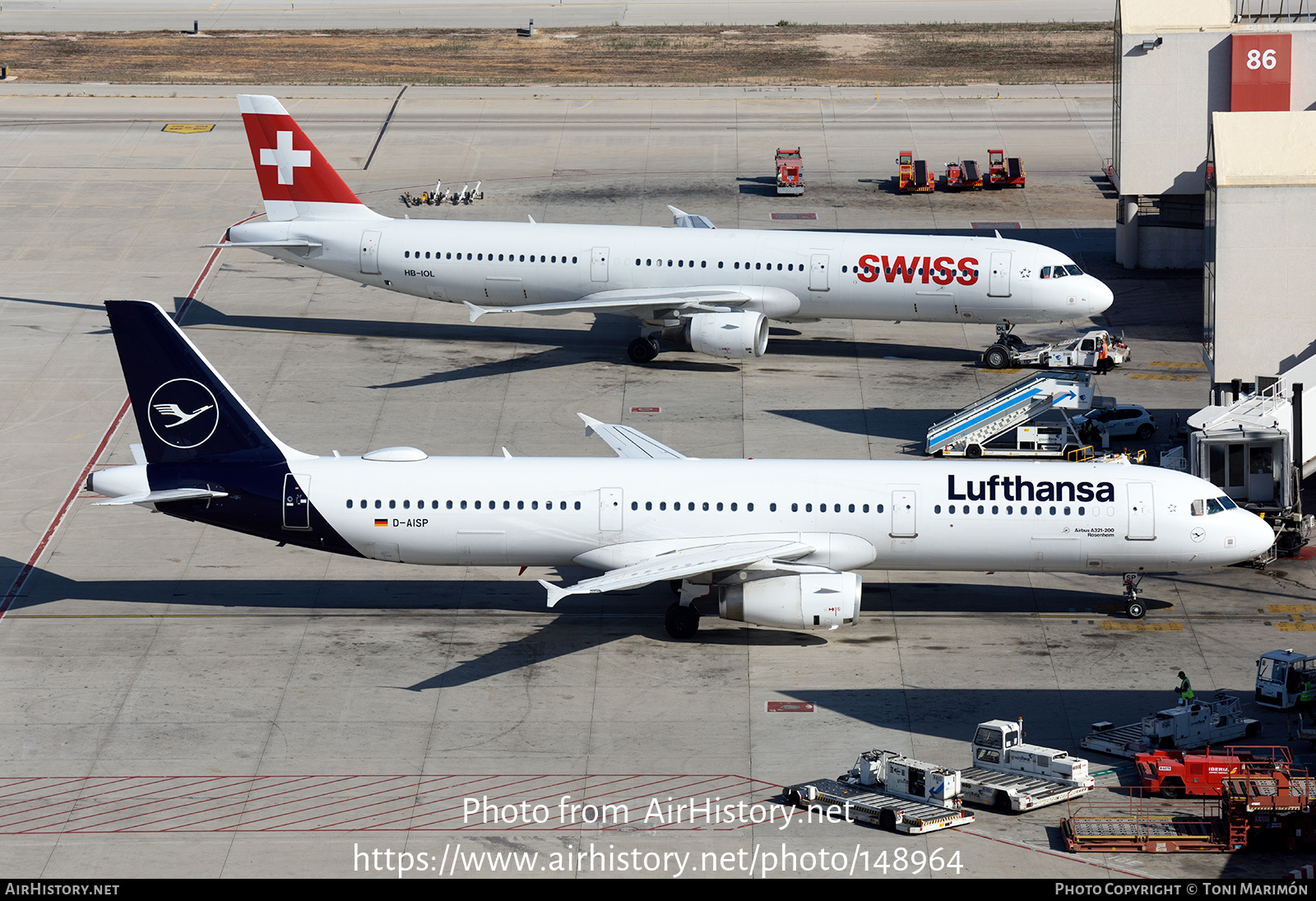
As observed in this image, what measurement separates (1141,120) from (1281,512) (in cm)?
2640

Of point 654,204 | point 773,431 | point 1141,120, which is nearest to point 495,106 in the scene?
point 654,204

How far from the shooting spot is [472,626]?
4253 centimetres

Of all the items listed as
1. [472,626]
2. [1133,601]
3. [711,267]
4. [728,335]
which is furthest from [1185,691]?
[711,267]

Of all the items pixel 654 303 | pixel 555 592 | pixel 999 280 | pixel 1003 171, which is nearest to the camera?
pixel 555 592

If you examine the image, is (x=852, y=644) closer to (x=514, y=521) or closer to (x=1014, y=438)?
(x=514, y=521)

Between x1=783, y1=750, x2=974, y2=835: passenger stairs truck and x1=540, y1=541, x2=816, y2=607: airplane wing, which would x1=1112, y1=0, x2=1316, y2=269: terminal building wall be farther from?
x1=783, y1=750, x2=974, y2=835: passenger stairs truck

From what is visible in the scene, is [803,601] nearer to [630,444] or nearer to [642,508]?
[642,508]

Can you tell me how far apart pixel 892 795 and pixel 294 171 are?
39.4m

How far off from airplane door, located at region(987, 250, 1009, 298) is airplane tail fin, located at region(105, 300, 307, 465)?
94.9 feet

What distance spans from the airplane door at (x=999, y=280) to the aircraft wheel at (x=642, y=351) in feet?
41.4

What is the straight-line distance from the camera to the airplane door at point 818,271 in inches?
2405

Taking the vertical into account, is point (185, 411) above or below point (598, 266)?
below

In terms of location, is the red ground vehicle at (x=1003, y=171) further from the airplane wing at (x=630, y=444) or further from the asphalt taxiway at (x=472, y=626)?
the airplane wing at (x=630, y=444)

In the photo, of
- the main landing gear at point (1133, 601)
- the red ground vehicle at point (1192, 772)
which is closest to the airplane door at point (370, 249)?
the main landing gear at point (1133, 601)
